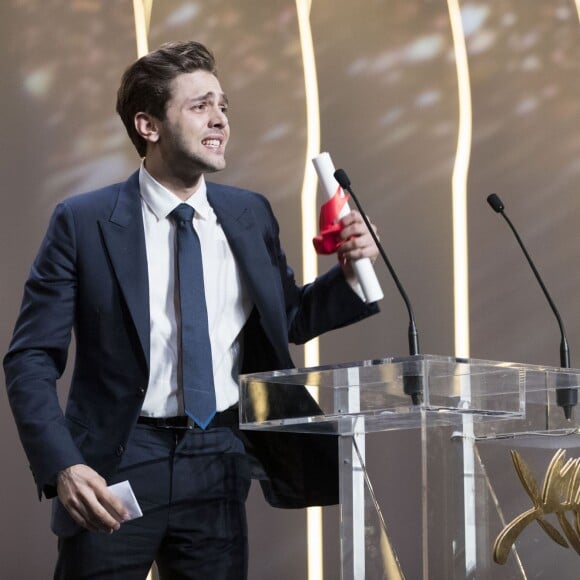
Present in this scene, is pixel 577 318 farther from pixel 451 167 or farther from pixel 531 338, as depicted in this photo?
pixel 451 167

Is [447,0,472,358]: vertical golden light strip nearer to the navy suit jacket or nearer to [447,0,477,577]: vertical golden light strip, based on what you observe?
[447,0,477,577]: vertical golden light strip

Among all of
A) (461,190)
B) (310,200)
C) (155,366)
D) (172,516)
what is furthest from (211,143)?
(461,190)

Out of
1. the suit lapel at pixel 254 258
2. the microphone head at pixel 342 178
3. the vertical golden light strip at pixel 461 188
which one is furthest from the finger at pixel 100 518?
the vertical golden light strip at pixel 461 188

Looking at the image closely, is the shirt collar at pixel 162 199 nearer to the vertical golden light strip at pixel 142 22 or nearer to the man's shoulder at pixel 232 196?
the man's shoulder at pixel 232 196

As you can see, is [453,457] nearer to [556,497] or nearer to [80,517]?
[556,497]

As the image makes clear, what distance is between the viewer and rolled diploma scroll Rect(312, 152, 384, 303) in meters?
2.16

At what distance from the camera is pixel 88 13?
3.92 m

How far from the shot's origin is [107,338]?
223cm

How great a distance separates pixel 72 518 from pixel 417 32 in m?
2.35

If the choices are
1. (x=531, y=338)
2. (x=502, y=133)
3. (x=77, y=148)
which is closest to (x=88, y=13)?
(x=77, y=148)

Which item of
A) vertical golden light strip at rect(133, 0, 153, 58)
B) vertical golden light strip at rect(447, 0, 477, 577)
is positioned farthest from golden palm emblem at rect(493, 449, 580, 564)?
vertical golden light strip at rect(133, 0, 153, 58)

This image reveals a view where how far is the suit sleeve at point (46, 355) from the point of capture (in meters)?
2.08

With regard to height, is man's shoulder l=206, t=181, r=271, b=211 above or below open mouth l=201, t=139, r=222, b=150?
below

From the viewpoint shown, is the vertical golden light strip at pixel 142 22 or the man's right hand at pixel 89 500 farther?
the vertical golden light strip at pixel 142 22
